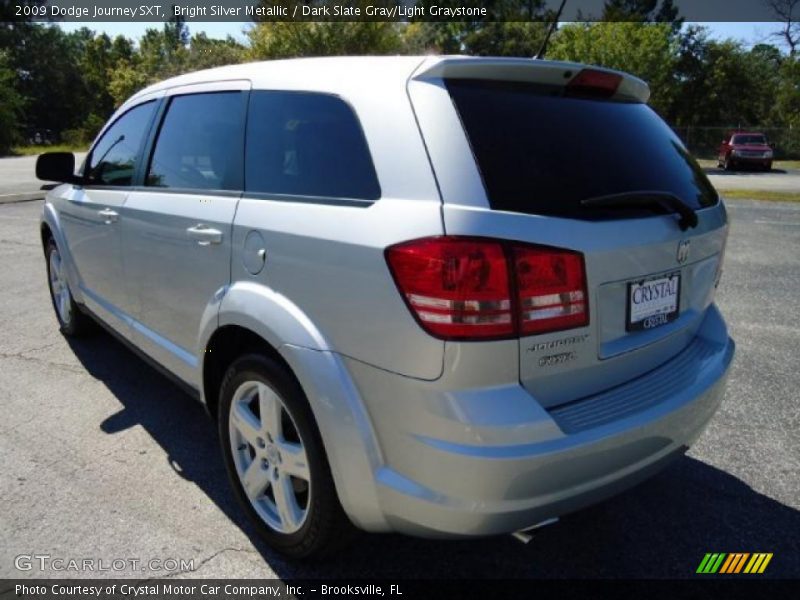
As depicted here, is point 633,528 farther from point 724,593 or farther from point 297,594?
point 297,594

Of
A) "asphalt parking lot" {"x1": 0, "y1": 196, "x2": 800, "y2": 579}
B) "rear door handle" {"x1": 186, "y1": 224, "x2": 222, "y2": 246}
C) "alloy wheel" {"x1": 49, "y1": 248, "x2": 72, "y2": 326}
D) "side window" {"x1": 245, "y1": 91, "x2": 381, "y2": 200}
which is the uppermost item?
"side window" {"x1": 245, "y1": 91, "x2": 381, "y2": 200}

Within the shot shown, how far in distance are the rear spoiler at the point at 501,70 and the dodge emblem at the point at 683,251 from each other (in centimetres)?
70

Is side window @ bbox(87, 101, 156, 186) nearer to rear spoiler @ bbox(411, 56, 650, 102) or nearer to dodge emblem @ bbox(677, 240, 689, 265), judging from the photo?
rear spoiler @ bbox(411, 56, 650, 102)

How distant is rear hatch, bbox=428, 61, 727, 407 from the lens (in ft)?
5.82

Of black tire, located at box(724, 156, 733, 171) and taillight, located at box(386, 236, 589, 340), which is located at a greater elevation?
taillight, located at box(386, 236, 589, 340)

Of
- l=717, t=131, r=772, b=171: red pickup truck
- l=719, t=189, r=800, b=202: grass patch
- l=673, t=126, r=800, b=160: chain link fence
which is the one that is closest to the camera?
l=719, t=189, r=800, b=202: grass patch

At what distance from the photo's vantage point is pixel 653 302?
2094 mm

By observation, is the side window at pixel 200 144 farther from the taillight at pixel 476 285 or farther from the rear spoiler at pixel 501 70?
the taillight at pixel 476 285

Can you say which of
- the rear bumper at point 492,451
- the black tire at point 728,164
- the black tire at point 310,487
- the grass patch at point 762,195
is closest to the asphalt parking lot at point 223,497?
the black tire at point 310,487

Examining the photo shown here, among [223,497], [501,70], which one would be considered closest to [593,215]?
[501,70]

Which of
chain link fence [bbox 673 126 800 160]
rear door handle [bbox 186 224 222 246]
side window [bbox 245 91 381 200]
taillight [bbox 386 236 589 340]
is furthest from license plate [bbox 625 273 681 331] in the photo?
chain link fence [bbox 673 126 800 160]

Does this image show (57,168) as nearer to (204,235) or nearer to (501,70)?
(204,235)

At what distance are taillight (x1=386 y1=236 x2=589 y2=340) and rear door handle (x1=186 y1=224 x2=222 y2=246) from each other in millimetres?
995

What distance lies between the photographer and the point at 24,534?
8.12 feet
